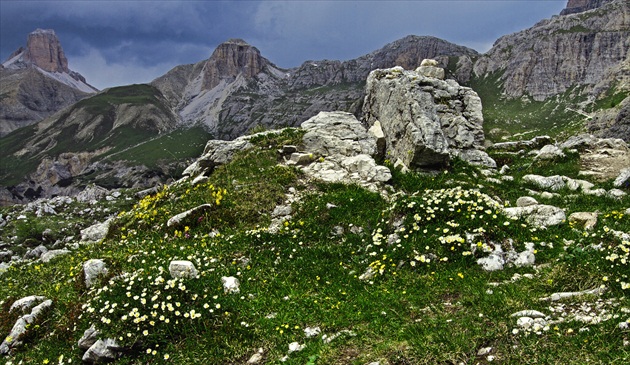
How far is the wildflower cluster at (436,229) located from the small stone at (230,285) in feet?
12.2

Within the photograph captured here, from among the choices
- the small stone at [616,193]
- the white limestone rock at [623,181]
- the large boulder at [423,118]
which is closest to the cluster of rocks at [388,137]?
the large boulder at [423,118]

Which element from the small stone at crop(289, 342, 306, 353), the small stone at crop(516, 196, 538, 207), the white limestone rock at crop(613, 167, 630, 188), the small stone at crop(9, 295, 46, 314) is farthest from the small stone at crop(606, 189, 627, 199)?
the small stone at crop(9, 295, 46, 314)

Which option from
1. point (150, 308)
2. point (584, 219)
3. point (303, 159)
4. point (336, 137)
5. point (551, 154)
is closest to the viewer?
point (150, 308)

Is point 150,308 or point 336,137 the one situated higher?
point 336,137

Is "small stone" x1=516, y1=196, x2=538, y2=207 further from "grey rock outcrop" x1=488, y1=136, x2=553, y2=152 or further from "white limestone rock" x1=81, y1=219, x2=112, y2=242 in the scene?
"white limestone rock" x1=81, y1=219, x2=112, y2=242

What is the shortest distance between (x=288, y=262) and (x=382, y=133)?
14410 mm

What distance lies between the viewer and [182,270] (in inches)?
388

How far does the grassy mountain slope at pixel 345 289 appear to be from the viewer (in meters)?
6.70

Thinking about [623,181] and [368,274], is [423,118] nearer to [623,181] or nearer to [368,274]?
[623,181]

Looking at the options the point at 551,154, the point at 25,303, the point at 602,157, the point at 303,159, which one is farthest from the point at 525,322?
the point at 602,157

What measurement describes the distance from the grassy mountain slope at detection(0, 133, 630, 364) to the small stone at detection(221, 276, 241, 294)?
16 cm

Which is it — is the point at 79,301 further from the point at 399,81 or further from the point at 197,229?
the point at 399,81

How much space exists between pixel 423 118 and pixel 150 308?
16.8 metres

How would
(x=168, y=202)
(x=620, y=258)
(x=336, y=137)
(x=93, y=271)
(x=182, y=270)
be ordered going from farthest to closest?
(x=336, y=137)
(x=168, y=202)
(x=93, y=271)
(x=182, y=270)
(x=620, y=258)
